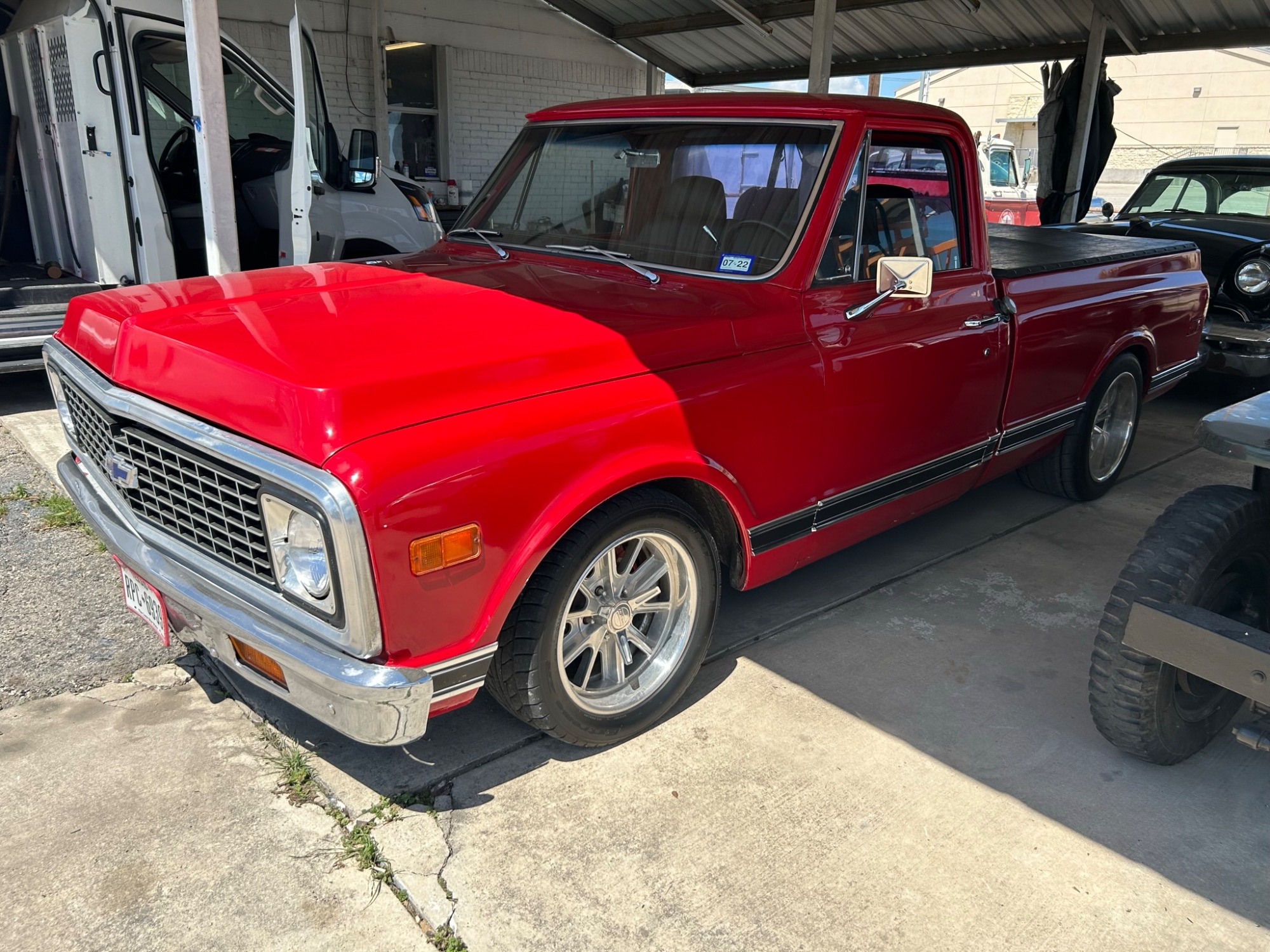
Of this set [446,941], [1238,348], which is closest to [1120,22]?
[1238,348]

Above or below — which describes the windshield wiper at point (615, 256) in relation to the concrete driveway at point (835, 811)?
above

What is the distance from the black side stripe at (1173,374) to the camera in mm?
5445

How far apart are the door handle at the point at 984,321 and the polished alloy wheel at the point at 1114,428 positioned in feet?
5.01

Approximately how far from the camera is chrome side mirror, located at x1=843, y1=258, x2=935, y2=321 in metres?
3.12

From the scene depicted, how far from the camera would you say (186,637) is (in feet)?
8.80

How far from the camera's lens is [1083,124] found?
1084 centimetres

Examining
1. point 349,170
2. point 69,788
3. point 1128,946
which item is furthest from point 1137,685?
point 349,170

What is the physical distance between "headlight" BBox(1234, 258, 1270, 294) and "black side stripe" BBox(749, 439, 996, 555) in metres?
Result: 4.33

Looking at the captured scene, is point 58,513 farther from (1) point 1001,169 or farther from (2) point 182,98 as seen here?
(1) point 1001,169

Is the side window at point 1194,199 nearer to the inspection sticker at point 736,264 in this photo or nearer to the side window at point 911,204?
the side window at point 911,204

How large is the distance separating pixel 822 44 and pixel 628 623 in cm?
859

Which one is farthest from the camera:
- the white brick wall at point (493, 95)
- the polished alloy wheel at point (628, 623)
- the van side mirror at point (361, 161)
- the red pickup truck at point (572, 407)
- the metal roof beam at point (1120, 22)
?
the white brick wall at point (493, 95)

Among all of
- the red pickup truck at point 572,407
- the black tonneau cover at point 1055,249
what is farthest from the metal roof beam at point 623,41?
the red pickup truck at point 572,407

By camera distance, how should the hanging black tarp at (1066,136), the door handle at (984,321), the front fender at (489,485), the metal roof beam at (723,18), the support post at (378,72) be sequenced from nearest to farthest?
the front fender at (489,485)
the door handle at (984,321)
the hanging black tarp at (1066,136)
the metal roof beam at (723,18)
the support post at (378,72)
